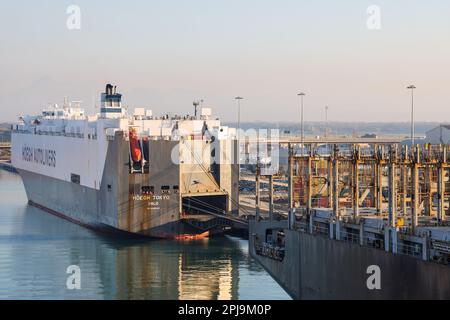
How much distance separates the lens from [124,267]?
40.7m

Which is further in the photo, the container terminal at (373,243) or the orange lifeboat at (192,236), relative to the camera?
the orange lifeboat at (192,236)

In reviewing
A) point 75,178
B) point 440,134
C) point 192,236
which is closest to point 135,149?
point 192,236

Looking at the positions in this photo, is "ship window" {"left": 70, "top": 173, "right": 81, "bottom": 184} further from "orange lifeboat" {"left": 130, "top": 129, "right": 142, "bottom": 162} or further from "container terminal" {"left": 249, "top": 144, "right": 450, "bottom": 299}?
"container terminal" {"left": 249, "top": 144, "right": 450, "bottom": 299}

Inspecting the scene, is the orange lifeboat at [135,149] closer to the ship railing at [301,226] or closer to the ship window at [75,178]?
the ship window at [75,178]

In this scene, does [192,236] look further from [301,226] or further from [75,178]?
[301,226]

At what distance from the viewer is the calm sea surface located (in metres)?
34.9

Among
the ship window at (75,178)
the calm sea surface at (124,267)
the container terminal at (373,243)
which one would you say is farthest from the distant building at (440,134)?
the ship window at (75,178)

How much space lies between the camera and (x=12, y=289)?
34750 mm

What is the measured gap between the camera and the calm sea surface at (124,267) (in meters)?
34.9

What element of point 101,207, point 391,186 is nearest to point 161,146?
point 101,207

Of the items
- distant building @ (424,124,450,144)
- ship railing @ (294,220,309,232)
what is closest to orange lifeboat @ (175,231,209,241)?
distant building @ (424,124,450,144)

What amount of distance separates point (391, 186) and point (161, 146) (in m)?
25.0

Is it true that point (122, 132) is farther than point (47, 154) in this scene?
No
